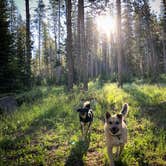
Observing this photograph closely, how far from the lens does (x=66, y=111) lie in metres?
12.3

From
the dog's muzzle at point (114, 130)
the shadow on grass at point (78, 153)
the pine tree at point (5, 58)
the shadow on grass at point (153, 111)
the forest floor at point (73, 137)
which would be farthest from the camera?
the pine tree at point (5, 58)

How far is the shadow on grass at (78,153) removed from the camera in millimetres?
7160

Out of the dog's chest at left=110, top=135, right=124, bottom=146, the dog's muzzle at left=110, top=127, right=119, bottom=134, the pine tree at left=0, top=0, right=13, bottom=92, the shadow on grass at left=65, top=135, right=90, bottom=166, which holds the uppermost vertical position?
the pine tree at left=0, top=0, right=13, bottom=92

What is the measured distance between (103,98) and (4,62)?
32.5 feet

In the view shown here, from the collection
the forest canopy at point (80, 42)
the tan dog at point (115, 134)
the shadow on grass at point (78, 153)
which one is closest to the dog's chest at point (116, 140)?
the tan dog at point (115, 134)

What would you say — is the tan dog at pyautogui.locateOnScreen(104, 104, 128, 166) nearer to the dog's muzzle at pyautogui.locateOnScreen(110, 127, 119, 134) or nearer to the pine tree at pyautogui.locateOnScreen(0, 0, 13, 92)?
the dog's muzzle at pyautogui.locateOnScreen(110, 127, 119, 134)

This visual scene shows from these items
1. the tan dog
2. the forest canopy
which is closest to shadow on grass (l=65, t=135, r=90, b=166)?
the tan dog

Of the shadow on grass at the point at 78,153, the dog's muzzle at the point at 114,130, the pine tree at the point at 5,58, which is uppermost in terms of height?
the pine tree at the point at 5,58

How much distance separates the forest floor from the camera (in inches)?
286

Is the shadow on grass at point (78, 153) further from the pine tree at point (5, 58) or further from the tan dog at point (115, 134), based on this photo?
the pine tree at point (5, 58)

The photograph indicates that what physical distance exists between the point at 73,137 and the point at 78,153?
1455mm

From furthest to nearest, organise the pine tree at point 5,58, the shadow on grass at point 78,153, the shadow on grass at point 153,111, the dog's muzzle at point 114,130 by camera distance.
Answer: the pine tree at point 5,58
the shadow on grass at point 153,111
the shadow on grass at point 78,153
the dog's muzzle at point 114,130

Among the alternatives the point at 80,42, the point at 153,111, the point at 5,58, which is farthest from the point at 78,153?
the point at 80,42

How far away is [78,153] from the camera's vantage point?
777 centimetres
